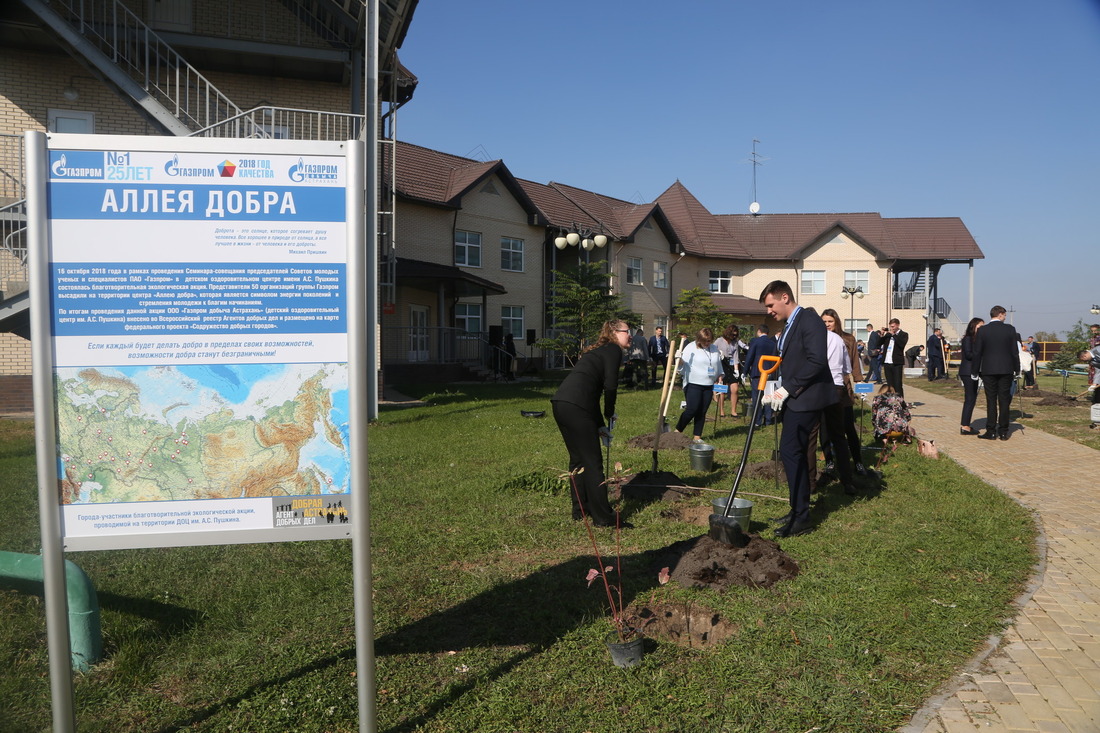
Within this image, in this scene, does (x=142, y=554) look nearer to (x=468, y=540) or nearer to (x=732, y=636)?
(x=468, y=540)

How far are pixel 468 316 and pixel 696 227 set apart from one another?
67.9ft

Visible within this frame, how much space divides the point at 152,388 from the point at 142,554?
145 inches

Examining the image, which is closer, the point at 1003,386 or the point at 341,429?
the point at 341,429

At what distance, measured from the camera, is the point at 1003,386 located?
12.8 m

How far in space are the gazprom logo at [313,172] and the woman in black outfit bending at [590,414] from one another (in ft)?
12.2

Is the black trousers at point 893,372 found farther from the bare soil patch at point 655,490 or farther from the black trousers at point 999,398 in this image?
the bare soil patch at point 655,490

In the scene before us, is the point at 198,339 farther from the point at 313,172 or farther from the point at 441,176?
the point at 441,176

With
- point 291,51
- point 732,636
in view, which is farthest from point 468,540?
point 291,51

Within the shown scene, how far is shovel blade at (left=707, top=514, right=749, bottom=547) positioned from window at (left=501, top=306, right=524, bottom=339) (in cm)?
2923

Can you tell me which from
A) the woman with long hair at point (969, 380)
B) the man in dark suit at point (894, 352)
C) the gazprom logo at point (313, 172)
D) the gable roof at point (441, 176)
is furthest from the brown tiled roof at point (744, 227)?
the gazprom logo at point (313, 172)

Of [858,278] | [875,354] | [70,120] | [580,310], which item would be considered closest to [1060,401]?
[875,354]

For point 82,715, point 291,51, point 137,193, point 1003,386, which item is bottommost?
point 82,715

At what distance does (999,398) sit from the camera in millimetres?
13031

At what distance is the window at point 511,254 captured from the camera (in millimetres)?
34469
